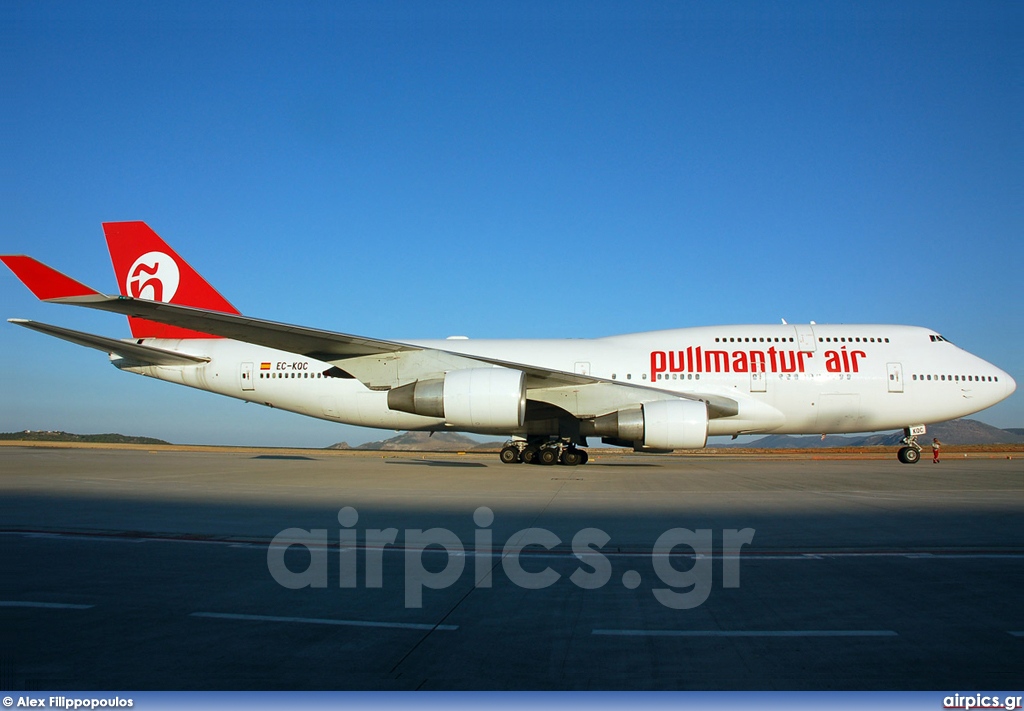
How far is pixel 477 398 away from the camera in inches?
616

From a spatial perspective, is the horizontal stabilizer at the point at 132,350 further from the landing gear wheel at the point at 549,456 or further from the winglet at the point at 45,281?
the landing gear wheel at the point at 549,456

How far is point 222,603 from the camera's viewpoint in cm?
443

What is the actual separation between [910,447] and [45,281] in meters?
22.3

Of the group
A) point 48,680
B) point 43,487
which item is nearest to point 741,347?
point 43,487

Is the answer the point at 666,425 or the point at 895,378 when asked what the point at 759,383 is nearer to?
the point at 895,378

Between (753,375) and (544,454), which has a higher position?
(753,375)

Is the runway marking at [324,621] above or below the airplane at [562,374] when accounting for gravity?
below

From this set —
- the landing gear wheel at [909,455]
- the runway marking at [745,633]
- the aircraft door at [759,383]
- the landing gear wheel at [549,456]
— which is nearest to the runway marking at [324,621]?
the runway marking at [745,633]

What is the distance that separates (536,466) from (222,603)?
14206 mm

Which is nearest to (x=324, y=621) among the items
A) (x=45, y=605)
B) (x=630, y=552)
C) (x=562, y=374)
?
(x=45, y=605)

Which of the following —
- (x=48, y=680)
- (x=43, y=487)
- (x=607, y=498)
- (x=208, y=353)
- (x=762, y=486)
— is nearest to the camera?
(x=48, y=680)

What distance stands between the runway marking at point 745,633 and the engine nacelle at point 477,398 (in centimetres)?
1172

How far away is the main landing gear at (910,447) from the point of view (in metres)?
19.4

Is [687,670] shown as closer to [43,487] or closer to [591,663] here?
[591,663]
